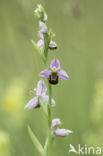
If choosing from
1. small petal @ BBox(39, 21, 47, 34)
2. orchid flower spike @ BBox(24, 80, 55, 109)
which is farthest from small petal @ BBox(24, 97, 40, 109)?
small petal @ BBox(39, 21, 47, 34)

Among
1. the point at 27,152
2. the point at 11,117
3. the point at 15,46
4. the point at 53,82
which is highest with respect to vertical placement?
the point at 15,46

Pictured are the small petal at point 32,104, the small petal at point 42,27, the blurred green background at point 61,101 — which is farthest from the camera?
the blurred green background at point 61,101

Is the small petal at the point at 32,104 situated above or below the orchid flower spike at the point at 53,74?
below

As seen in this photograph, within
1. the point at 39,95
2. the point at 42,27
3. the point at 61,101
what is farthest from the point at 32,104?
the point at 61,101

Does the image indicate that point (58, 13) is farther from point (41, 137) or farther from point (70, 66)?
point (41, 137)

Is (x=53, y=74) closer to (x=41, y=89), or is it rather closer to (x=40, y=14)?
(x=41, y=89)

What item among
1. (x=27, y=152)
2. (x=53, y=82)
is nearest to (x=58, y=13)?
(x=27, y=152)

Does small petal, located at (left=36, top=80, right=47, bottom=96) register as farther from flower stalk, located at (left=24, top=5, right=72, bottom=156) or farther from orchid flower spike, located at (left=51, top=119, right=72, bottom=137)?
orchid flower spike, located at (left=51, top=119, right=72, bottom=137)

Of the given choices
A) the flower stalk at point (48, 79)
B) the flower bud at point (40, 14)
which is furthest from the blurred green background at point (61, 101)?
the flower bud at point (40, 14)

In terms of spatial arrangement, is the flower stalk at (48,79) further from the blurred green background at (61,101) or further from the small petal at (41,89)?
the blurred green background at (61,101)

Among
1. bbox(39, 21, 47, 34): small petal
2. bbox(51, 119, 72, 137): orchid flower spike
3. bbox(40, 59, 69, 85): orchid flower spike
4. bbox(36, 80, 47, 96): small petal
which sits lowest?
bbox(51, 119, 72, 137): orchid flower spike

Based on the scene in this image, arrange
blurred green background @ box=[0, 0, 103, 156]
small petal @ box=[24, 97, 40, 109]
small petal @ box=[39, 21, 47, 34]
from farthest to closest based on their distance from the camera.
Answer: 1. blurred green background @ box=[0, 0, 103, 156]
2. small petal @ box=[24, 97, 40, 109]
3. small petal @ box=[39, 21, 47, 34]
